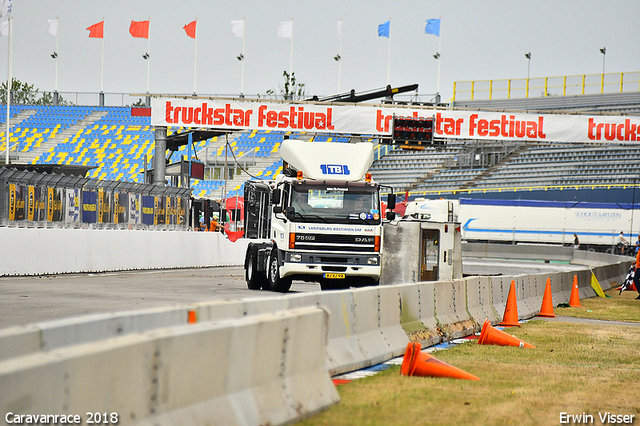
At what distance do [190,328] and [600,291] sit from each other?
2231 cm

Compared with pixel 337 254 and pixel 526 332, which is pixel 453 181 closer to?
pixel 337 254

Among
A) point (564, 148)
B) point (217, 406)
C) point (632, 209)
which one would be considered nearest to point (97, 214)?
point (217, 406)

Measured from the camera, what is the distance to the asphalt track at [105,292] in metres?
13.3

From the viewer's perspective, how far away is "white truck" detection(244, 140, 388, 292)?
19000 mm

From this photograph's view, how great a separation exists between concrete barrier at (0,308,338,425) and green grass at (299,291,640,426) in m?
0.37

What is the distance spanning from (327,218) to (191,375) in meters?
13.9

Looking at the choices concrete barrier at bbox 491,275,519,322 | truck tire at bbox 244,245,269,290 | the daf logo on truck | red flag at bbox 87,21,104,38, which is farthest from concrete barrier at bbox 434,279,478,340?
red flag at bbox 87,21,104,38

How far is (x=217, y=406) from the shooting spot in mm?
5449

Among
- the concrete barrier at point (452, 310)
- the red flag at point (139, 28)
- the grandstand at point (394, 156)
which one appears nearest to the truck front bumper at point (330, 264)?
the concrete barrier at point (452, 310)

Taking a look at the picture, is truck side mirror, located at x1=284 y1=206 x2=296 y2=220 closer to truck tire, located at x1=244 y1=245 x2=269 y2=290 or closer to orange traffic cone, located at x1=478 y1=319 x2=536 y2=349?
truck tire, located at x1=244 y1=245 x2=269 y2=290

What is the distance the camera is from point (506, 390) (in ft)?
26.8

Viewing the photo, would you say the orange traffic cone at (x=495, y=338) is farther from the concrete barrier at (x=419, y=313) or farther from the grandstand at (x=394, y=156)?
the grandstand at (x=394, y=156)

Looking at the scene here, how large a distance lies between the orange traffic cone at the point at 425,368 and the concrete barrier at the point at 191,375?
188 centimetres

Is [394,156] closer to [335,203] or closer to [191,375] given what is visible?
[335,203]
